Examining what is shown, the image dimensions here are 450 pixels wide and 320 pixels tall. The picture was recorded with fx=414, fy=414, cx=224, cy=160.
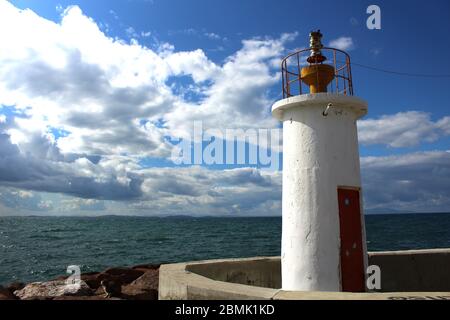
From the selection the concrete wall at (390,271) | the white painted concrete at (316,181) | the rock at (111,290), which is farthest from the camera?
the concrete wall at (390,271)

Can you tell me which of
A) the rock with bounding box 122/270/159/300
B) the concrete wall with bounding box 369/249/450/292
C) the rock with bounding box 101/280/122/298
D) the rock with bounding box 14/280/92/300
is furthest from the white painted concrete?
the rock with bounding box 14/280/92/300

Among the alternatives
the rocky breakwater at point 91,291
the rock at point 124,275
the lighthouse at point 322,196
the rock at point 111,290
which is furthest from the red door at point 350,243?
the rock at point 124,275

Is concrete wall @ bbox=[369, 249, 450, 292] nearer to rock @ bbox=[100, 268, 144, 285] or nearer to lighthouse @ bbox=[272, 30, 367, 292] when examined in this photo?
lighthouse @ bbox=[272, 30, 367, 292]

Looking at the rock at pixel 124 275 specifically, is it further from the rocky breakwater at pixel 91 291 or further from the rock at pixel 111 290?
the rock at pixel 111 290

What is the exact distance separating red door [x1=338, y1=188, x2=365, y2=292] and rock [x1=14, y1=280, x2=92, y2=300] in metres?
5.15

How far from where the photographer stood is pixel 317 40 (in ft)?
24.7

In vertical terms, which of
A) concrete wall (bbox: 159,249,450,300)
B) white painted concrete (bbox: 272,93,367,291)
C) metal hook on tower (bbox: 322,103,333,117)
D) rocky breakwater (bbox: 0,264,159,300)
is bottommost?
rocky breakwater (bbox: 0,264,159,300)

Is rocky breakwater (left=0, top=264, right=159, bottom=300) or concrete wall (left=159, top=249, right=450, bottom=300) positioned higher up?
concrete wall (left=159, top=249, right=450, bottom=300)

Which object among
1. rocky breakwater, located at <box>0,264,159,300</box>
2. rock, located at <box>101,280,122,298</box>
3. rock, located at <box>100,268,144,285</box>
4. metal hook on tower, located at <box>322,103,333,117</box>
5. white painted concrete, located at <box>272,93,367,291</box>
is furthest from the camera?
rock, located at <box>100,268,144,285</box>

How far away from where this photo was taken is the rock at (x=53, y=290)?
26.7 ft

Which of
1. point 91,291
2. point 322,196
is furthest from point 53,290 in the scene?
point 322,196

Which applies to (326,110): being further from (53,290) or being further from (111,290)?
(53,290)

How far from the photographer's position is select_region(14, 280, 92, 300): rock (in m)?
8.15
